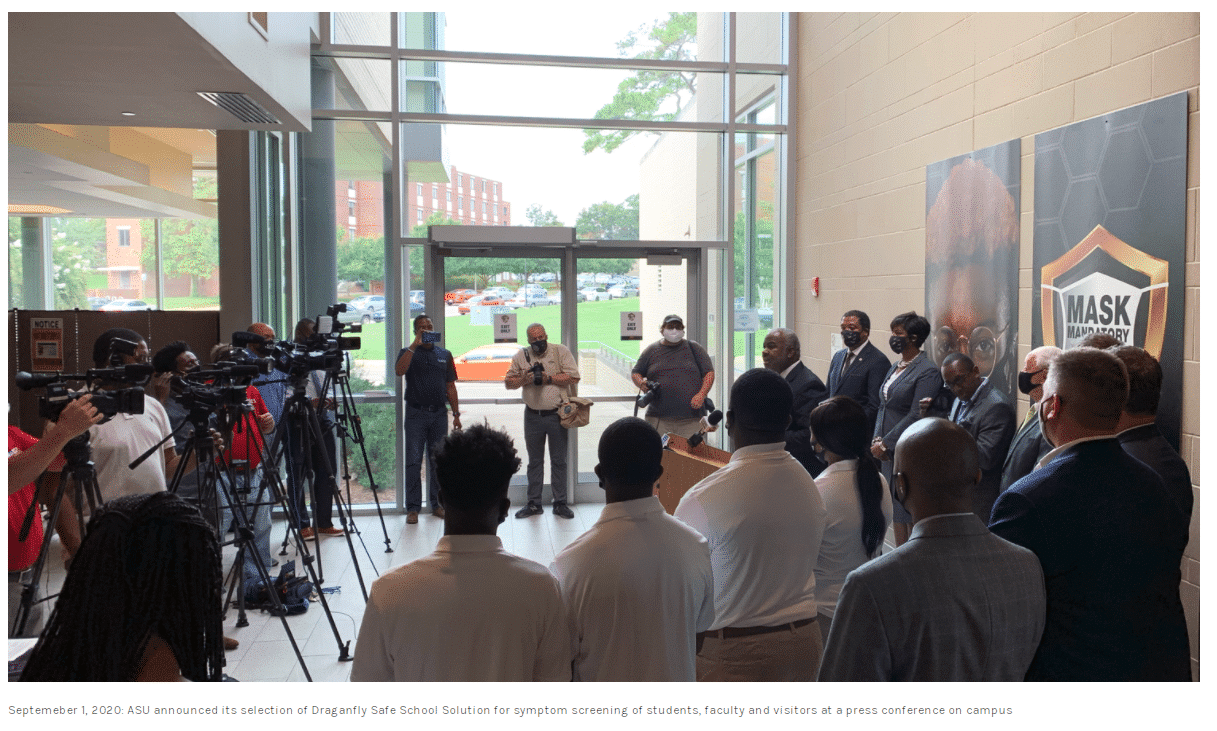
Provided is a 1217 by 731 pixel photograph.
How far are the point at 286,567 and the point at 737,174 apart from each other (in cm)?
447

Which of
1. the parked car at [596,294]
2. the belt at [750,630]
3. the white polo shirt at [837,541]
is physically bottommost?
the belt at [750,630]

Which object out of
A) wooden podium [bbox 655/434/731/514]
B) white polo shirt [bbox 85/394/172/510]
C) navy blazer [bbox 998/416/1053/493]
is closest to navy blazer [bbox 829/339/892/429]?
wooden podium [bbox 655/434/731/514]

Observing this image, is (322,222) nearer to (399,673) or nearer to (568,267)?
(568,267)

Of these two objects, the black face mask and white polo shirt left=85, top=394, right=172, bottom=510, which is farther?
the black face mask

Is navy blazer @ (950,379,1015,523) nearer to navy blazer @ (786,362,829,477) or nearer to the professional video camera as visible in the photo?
navy blazer @ (786,362,829,477)

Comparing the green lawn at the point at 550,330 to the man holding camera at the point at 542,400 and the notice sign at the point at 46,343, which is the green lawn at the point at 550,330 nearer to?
the man holding camera at the point at 542,400

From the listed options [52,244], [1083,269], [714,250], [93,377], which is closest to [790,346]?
[1083,269]

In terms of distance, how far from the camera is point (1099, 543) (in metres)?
1.59

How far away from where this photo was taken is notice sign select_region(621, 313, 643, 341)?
6625 millimetres

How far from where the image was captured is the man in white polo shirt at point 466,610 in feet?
4.75

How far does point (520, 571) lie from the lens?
A: 1487mm

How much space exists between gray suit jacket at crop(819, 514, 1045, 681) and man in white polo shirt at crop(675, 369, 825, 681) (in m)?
0.47

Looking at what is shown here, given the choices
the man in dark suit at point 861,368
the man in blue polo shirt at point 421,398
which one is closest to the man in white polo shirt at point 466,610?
the man in dark suit at point 861,368

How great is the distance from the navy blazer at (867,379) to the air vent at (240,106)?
11.6 ft
